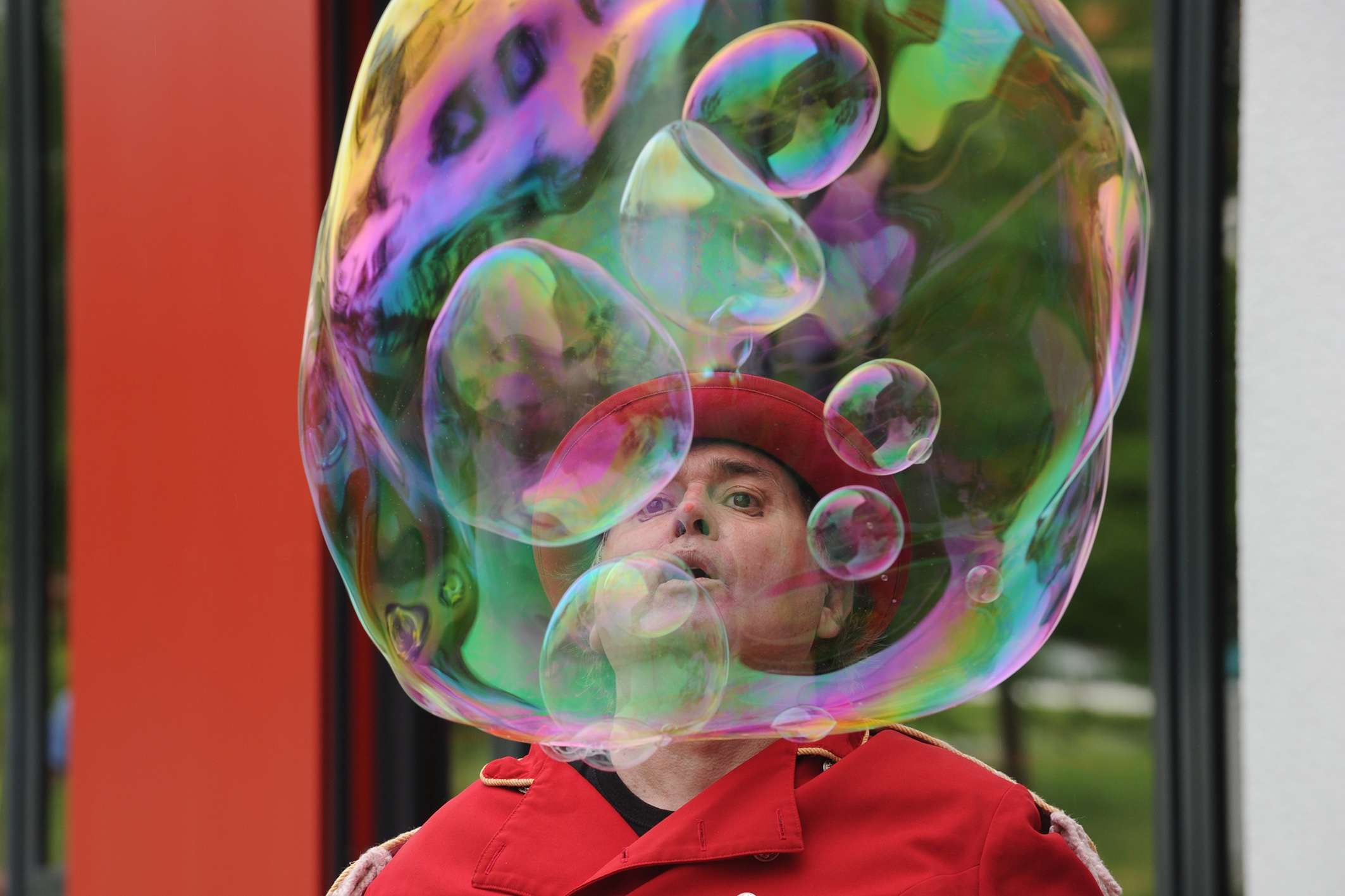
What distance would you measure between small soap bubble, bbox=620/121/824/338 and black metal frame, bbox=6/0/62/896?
2.78 metres

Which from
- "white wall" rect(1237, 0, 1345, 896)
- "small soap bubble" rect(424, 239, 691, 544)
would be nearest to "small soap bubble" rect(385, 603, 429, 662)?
"small soap bubble" rect(424, 239, 691, 544)

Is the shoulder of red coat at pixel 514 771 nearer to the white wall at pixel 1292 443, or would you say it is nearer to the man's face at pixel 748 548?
the man's face at pixel 748 548

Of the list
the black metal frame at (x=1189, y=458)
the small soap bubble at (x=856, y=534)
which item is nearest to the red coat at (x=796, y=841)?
the small soap bubble at (x=856, y=534)

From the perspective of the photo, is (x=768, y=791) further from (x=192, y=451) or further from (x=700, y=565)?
(x=192, y=451)

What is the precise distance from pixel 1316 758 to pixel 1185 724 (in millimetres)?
330

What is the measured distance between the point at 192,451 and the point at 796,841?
205 cm

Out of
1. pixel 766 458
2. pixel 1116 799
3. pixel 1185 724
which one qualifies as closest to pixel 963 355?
pixel 766 458

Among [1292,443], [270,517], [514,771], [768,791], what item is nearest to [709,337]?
[768,791]

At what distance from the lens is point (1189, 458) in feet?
7.93

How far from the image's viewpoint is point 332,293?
1366mm

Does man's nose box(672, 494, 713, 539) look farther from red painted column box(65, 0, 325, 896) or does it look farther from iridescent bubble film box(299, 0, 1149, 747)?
red painted column box(65, 0, 325, 896)

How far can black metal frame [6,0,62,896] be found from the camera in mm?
3457

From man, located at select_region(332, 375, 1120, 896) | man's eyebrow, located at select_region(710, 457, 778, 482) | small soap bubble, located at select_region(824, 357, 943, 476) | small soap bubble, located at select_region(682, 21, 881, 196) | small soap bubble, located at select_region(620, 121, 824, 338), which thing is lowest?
man, located at select_region(332, 375, 1120, 896)

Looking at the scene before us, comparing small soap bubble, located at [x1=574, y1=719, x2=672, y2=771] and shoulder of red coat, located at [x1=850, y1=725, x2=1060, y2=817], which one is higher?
small soap bubble, located at [x1=574, y1=719, x2=672, y2=771]
